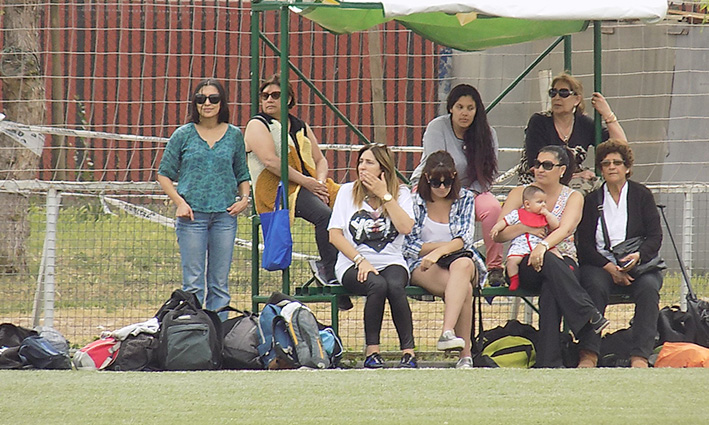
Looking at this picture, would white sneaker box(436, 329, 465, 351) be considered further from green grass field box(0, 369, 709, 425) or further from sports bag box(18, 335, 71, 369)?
sports bag box(18, 335, 71, 369)

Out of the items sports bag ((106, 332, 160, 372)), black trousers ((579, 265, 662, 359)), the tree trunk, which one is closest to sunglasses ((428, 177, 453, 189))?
black trousers ((579, 265, 662, 359))

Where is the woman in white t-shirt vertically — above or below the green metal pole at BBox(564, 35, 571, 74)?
below

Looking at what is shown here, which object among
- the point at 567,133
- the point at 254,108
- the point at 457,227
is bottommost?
the point at 457,227

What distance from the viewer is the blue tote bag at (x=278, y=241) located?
646 centimetres

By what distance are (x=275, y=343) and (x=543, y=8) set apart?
2494 mm

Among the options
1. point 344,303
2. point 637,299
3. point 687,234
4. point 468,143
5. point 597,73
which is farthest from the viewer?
point 687,234

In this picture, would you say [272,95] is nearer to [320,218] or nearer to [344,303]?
[320,218]

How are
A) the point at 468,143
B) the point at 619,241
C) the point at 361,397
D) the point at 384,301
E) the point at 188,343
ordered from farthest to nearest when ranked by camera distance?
1. the point at 468,143
2. the point at 619,241
3. the point at 384,301
4. the point at 188,343
5. the point at 361,397

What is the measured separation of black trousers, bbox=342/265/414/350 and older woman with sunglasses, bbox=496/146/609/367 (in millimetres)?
768

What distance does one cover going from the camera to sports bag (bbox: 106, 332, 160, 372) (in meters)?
5.88

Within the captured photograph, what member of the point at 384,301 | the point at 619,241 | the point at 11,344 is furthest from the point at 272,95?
the point at 619,241

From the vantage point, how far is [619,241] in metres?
6.52

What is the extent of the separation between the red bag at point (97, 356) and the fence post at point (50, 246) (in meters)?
1.53

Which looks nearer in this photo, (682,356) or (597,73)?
(682,356)
